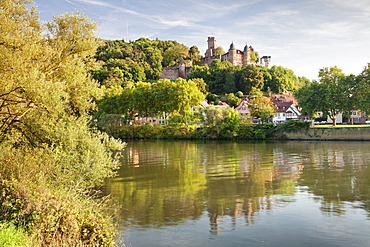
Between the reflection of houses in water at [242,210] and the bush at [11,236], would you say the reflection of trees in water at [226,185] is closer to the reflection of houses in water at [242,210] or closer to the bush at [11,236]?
the reflection of houses in water at [242,210]

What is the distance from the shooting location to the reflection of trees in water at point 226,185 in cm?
1864

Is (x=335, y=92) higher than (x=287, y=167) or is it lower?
higher

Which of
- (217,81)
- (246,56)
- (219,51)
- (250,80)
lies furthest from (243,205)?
(219,51)

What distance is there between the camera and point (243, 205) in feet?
64.5

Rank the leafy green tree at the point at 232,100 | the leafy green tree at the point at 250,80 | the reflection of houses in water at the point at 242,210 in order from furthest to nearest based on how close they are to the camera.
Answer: the leafy green tree at the point at 250,80 → the leafy green tree at the point at 232,100 → the reflection of houses in water at the point at 242,210

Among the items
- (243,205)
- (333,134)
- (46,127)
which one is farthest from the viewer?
(333,134)

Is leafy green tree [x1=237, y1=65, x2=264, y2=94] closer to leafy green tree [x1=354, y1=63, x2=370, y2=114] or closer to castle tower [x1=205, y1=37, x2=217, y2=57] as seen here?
leafy green tree [x1=354, y1=63, x2=370, y2=114]

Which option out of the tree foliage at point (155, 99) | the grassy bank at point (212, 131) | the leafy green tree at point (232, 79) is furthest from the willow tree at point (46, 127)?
the leafy green tree at point (232, 79)

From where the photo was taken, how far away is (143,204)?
65.6ft

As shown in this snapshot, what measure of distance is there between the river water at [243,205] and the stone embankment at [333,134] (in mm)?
31038

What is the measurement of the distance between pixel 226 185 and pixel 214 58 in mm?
149960

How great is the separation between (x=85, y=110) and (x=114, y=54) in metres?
125

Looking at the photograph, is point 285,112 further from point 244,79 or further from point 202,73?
point 202,73

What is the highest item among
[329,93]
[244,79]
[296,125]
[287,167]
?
[244,79]
